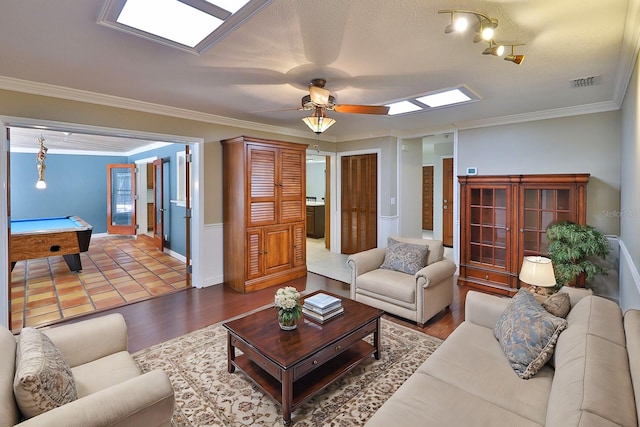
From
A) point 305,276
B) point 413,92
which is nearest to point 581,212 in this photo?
point 413,92

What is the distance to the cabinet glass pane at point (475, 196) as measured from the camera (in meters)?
4.41

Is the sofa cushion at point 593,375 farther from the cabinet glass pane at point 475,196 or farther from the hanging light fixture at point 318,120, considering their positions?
the cabinet glass pane at point 475,196

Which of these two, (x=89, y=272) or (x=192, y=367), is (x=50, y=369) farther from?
(x=89, y=272)

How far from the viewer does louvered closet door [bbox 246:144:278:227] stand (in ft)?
13.9

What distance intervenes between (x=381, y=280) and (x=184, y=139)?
3.09 m

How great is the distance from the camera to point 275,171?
4.54 metres

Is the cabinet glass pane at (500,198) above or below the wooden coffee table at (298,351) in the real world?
above

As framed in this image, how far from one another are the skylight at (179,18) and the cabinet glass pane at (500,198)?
3804mm

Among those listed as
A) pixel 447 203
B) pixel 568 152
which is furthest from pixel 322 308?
pixel 447 203

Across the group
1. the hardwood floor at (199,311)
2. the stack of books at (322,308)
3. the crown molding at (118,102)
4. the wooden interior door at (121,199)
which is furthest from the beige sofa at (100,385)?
the wooden interior door at (121,199)

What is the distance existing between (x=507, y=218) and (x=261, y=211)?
330cm

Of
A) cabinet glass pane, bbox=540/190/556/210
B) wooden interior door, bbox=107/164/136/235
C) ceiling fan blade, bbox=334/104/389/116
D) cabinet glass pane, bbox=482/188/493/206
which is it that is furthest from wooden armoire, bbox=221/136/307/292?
wooden interior door, bbox=107/164/136/235

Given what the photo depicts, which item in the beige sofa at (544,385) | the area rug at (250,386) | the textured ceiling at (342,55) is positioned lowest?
the area rug at (250,386)

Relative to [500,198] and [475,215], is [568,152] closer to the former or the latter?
[500,198]
